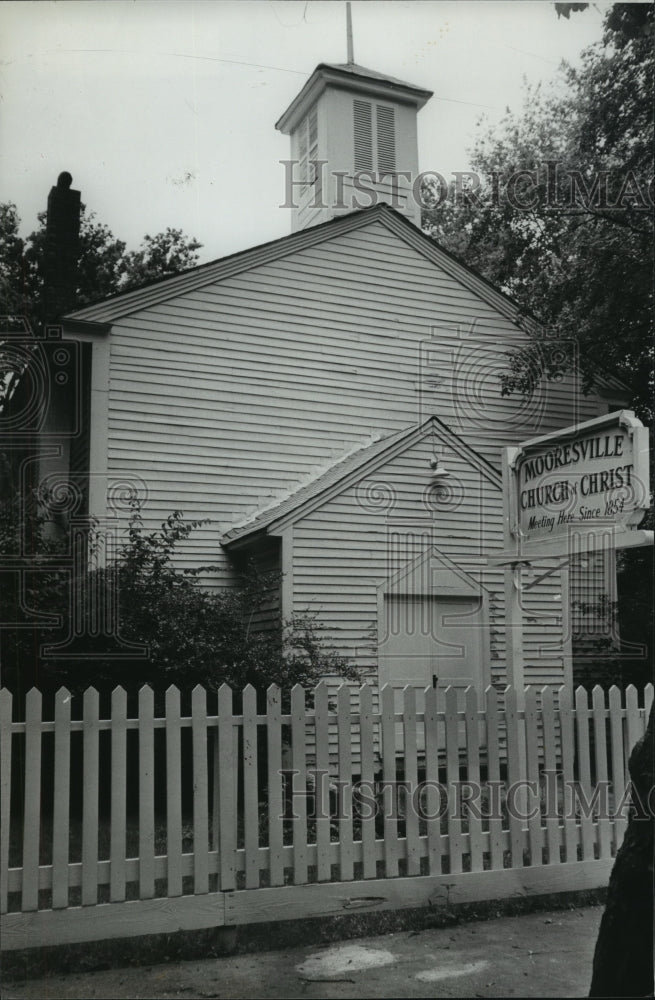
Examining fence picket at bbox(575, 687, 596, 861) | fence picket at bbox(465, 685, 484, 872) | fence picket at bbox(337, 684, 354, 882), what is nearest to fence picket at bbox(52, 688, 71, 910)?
fence picket at bbox(337, 684, 354, 882)

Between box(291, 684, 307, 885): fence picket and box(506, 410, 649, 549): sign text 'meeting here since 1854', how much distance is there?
3.08m

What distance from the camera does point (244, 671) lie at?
9.48m

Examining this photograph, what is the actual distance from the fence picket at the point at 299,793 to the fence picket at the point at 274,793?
0.09 m

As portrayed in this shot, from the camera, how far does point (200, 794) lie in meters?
5.31

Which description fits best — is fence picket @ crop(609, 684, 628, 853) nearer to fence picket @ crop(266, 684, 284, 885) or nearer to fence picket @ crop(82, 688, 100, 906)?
fence picket @ crop(266, 684, 284, 885)

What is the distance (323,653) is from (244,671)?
2201 millimetres

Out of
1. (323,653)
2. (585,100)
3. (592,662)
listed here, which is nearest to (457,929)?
(323,653)

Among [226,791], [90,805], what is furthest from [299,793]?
[90,805]

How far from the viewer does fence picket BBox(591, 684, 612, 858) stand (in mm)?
6367

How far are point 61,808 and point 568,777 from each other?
3.46 meters

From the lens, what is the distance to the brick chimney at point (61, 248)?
14.4 m

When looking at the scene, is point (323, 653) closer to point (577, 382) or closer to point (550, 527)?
point (550, 527)

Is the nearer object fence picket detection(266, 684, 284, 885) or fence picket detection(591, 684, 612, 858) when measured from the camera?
fence picket detection(266, 684, 284, 885)

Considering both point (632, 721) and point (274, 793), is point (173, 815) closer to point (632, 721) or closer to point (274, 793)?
point (274, 793)
